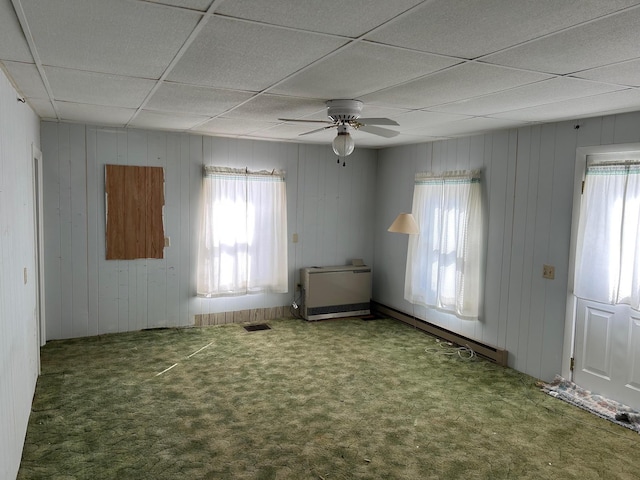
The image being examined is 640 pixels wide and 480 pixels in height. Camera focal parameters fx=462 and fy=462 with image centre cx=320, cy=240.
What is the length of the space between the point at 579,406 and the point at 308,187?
404 cm

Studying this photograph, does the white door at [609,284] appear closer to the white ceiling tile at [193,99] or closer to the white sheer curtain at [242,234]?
the white ceiling tile at [193,99]

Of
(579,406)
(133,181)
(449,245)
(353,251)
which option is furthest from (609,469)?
(133,181)

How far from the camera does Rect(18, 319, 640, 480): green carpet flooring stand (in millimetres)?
2869

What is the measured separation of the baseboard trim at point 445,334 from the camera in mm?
4747

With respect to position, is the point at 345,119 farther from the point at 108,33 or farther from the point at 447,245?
the point at 447,245

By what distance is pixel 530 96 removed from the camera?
314 centimetres

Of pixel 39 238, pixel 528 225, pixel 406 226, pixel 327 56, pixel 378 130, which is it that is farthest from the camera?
pixel 406 226

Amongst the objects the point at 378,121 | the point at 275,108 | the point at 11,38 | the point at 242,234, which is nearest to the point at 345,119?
the point at 378,121

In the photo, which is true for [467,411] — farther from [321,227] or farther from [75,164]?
[75,164]

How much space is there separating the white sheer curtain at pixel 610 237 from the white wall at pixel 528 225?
0.18 m

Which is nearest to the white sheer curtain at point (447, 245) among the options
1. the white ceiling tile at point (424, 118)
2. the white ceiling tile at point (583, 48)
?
the white ceiling tile at point (424, 118)

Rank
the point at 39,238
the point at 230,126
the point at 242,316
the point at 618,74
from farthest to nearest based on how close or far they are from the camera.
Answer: the point at 242,316 < the point at 230,126 < the point at 39,238 < the point at 618,74

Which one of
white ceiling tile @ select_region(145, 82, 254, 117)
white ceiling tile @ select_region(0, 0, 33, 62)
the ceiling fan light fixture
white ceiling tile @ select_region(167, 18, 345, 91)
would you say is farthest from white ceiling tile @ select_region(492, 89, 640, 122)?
white ceiling tile @ select_region(0, 0, 33, 62)

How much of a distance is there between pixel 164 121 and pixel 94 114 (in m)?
0.63
